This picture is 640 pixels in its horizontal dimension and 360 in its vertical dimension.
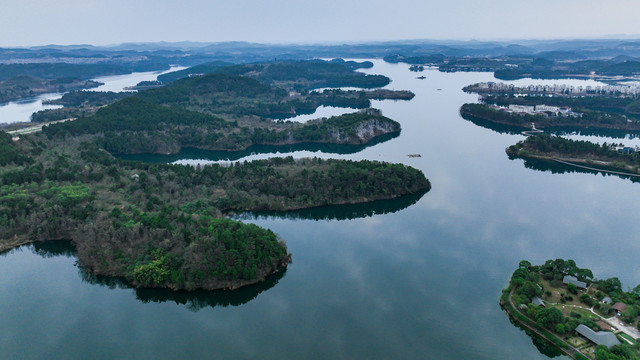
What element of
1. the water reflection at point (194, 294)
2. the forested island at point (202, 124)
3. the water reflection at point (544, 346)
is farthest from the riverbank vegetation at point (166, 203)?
the water reflection at point (544, 346)

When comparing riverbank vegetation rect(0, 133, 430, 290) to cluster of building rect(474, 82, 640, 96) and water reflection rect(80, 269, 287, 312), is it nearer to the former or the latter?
water reflection rect(80, 269, 287, 312)

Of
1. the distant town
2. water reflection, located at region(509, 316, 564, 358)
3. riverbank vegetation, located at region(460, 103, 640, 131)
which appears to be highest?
the distant town

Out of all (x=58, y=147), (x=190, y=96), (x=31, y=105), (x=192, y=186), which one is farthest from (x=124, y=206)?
(x=31, y=105)

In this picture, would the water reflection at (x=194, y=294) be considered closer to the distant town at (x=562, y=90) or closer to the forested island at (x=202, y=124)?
the forested island at (x=202, y=124)

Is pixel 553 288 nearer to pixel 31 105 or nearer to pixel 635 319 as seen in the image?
pixel 635 319

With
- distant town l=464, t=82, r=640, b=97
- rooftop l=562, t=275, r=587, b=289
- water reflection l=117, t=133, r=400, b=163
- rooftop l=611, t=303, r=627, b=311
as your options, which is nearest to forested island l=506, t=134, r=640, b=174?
water reflection l=117, t=133, r=400, b=163

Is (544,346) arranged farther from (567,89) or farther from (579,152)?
(567,89)
